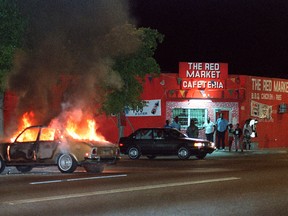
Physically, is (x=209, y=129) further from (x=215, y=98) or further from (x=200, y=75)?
(x=200, y=75)

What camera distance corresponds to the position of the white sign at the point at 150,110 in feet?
99.5

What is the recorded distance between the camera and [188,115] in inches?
1211

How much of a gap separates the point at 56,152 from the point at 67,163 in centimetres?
47

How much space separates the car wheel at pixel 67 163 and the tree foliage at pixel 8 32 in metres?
4.51

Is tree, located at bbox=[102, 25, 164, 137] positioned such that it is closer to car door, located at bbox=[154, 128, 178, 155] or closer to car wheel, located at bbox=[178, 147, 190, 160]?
car door, located at bbox=[154, 128, 178, 155]

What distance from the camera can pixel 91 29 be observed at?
2277 cm

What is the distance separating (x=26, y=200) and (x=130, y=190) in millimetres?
2336

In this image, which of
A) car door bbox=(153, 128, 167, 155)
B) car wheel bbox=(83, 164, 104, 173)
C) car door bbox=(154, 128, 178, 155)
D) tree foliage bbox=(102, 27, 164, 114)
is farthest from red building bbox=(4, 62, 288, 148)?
car wheel bbox=(83, 164, 104, 173)

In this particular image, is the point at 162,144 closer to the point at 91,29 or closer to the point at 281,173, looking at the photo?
the point at 91,29

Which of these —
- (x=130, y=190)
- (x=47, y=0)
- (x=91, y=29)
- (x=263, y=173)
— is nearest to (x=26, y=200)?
(x=130, y=190)

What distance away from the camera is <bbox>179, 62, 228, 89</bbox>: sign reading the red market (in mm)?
30047

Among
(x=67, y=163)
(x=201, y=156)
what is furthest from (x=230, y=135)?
(x=67, y=163)

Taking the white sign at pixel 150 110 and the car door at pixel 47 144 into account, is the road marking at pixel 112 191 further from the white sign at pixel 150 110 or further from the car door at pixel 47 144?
the white sign at pixel 150 110

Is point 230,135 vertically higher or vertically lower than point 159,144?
higher
